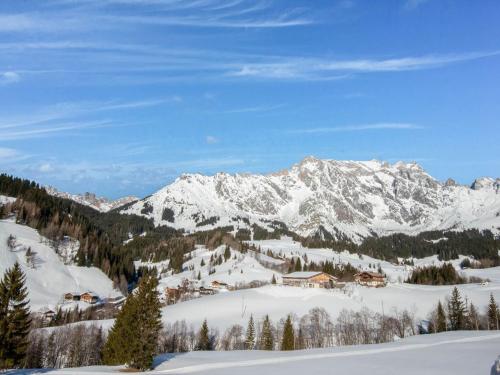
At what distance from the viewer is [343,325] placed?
102 m

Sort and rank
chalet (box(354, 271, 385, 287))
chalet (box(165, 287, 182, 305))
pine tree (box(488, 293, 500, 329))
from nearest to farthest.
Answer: pine tree (box(488, 293, 500, 329)) → chalet (box(165, 287, 182, 305)) → chalet (box(354, 271, 385, 287))

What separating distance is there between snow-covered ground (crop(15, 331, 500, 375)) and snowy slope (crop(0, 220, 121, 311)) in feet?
297

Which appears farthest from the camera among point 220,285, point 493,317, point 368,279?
point 220,285

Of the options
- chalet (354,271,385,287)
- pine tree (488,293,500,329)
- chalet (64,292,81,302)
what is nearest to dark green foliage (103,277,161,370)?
pine tree (488,293,500,329)

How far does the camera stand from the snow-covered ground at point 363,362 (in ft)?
135

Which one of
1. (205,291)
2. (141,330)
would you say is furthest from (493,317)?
(205,291)

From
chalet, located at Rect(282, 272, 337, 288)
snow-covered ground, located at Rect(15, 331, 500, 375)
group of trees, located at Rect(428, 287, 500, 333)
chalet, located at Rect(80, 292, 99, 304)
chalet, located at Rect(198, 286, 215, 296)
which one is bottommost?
snow-covered ground, located at Rect(15, 331, 500, 375)

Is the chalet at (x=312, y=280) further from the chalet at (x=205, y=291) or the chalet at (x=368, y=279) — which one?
the chalet at (x=205, y=291)

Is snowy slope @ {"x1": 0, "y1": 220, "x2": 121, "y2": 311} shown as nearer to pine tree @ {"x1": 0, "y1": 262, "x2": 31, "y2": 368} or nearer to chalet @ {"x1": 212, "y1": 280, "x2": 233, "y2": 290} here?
chalet @ {"x1": 212, "y1": 280, "x2": 233, "y2": 290}

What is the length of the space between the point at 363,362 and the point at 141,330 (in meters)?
24.4

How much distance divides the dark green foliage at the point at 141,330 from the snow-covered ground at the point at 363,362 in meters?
2.06

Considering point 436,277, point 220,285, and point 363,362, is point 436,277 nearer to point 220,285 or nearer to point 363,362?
point 220,285

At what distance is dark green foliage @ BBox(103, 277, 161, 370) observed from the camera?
49375 millimetres

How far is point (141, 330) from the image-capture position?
5094 cm
